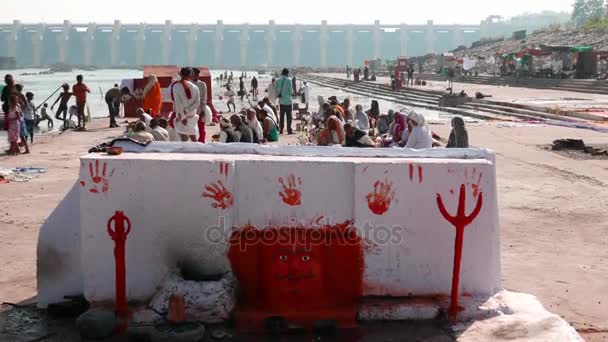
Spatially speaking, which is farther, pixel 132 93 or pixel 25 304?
pixel 132 93

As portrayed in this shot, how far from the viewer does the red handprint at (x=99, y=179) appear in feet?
14.8

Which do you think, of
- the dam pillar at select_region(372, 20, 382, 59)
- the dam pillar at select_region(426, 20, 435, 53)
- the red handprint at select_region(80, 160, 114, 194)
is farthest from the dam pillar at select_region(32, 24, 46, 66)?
the red handprint at select_region(80, 160, 114, 194)

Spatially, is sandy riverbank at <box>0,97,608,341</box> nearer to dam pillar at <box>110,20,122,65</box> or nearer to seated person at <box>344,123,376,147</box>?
seated person at <box>344,123,376,147</box>

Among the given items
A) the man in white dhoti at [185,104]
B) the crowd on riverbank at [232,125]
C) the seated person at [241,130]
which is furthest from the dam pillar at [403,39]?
the man in white dhoti at [185,104]

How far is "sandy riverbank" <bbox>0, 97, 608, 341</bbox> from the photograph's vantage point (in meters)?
5.14

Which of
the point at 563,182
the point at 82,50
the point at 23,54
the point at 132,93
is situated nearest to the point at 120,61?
the point at 82,50

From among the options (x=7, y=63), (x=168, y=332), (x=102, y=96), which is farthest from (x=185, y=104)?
(x=7, y=63)

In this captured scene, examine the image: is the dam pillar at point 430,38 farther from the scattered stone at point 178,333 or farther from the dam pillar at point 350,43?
the scattered stone at point 178,333

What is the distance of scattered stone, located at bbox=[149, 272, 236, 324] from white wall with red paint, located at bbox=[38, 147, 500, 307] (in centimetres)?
21

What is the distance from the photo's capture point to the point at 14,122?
1234 centimetres

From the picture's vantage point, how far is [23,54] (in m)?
187

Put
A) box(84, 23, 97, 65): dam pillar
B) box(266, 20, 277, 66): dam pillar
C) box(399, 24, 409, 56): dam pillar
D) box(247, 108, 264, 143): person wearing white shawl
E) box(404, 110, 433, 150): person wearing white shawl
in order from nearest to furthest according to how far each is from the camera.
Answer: box(404, 110, 433, 150): person wearing white shawl
box(247, 108, 264, 143): person wearing white shawl
box(266, 20, 277, 66): dam pillar
box(84, 23, 97, 65): dam pillar
box(399, 24, 409, 56): dam pillar

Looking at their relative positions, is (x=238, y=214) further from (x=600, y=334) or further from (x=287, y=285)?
(x=600, y=334)

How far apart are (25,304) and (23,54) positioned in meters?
199
